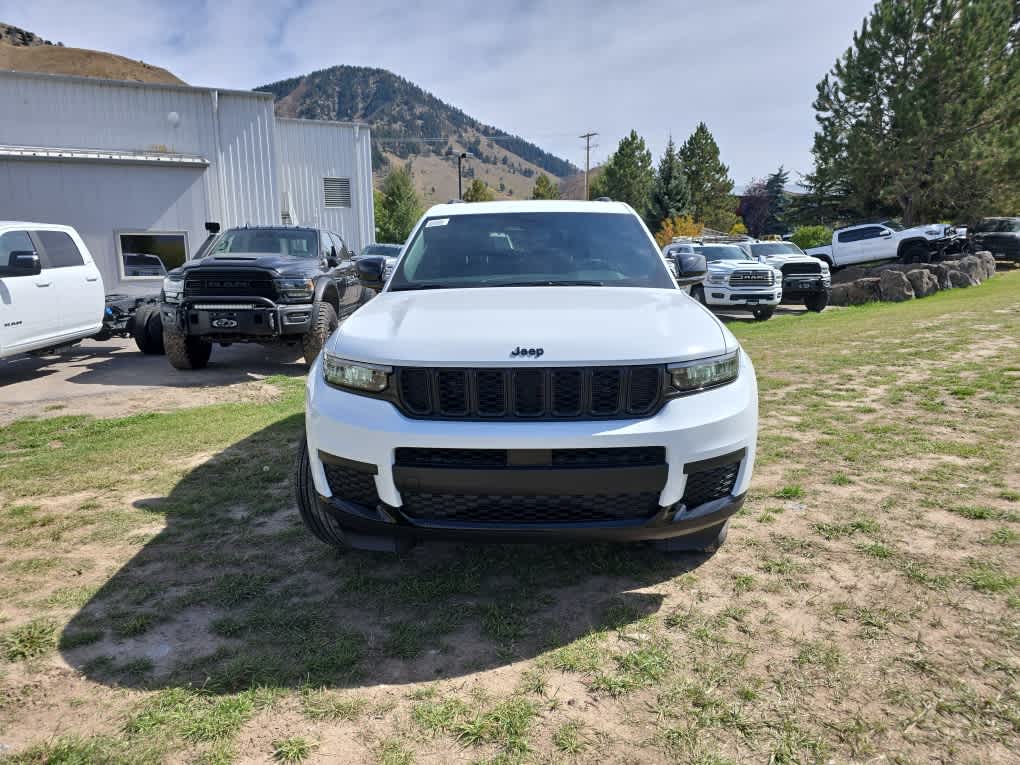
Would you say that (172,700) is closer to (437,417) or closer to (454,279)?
(437,417)

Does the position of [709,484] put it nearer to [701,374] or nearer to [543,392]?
[701,374]

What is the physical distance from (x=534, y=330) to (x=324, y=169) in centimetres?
2435

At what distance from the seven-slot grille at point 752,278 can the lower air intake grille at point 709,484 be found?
1270cm

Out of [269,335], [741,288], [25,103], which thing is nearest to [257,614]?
[269,335]

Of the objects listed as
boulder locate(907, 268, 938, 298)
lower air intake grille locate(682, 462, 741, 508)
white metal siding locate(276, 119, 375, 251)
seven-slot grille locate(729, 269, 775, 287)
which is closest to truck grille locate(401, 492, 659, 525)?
lower air intake grille locate(682, 462, 741, 508)

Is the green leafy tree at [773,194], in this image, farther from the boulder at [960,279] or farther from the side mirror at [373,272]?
the side mirror at [373,272]

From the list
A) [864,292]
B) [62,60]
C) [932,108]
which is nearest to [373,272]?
[864,292]

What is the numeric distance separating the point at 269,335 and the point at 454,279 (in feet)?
16.2

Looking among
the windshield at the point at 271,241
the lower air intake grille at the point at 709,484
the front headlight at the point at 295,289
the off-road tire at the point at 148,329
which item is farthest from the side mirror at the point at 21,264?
the lower air intake grille at the point at 709,484

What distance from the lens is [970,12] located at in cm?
2572

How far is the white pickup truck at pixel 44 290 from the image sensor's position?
7.39 m

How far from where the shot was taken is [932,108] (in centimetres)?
2712

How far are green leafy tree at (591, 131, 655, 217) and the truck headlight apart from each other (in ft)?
157

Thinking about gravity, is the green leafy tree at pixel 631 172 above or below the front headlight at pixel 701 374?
above
